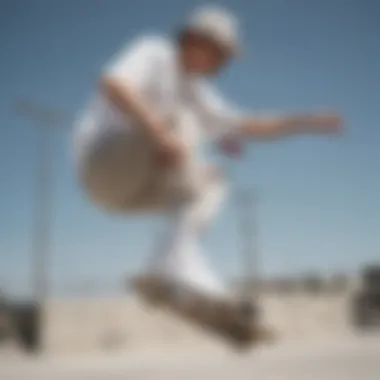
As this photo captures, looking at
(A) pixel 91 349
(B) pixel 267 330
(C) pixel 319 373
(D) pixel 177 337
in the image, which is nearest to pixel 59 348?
(A) pixel 91 349

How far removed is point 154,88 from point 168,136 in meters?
0.10

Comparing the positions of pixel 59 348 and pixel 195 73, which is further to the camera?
pixel 59 348

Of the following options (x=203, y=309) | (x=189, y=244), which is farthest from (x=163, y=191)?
(x=203, y=309)

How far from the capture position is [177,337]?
14.2m

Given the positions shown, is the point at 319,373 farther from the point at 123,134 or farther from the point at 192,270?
the point at 123,134

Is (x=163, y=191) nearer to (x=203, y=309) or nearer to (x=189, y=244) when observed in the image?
(x=189, y=244)

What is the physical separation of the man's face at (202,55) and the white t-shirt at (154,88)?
26 millimetres

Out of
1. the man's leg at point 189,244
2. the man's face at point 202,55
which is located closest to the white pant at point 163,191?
the man's leg at point 189,244

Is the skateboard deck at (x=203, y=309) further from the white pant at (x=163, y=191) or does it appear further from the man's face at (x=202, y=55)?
the man's face at (x=202, y=55)

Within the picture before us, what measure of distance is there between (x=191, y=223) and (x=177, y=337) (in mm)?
13129

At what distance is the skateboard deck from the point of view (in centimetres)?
139

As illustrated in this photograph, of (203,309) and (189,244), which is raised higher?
(189,244)

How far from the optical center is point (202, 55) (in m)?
1.33

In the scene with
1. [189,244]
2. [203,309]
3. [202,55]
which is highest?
[202,55]
